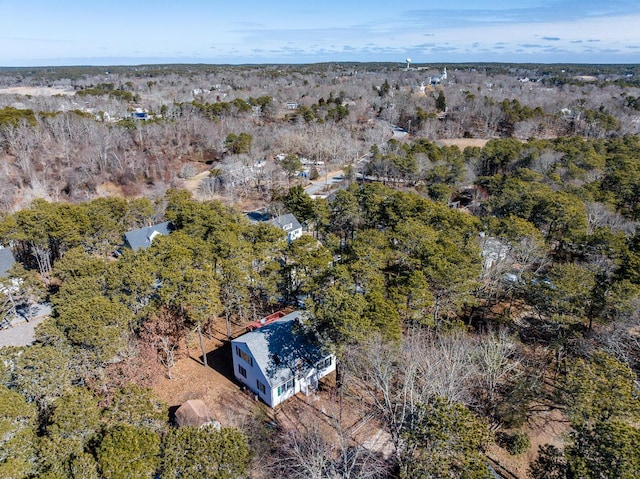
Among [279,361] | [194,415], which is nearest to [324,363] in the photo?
[279,361]

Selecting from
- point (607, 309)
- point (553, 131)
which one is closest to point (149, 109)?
point (553, 131)

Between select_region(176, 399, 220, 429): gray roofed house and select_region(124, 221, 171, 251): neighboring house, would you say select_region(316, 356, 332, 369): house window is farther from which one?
select_region(124, 221, 171, 251): neighboring house

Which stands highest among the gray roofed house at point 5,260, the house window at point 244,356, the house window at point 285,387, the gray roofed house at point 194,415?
the gray roofed house at point 5,260

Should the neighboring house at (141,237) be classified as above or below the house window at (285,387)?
above

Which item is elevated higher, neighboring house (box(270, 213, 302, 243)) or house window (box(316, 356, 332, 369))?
neighboring house (box(270, 213, 302, 243))

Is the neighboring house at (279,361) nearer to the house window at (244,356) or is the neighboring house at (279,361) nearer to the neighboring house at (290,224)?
the house window at (244,356)

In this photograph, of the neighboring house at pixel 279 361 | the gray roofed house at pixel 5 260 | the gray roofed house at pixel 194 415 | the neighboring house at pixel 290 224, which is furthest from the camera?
the neighboring house at pixel 290 224

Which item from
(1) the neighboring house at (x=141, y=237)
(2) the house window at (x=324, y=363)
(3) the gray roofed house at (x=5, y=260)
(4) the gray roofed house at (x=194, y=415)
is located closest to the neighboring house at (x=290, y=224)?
(1) the neighboring house at (x=141, y=237)

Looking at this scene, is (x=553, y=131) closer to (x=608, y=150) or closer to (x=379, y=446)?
(x=608, y=150)

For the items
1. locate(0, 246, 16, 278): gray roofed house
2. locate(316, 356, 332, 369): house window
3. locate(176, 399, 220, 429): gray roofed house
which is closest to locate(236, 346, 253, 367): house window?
locate(176, 399, 220, 429): gray roofed house
